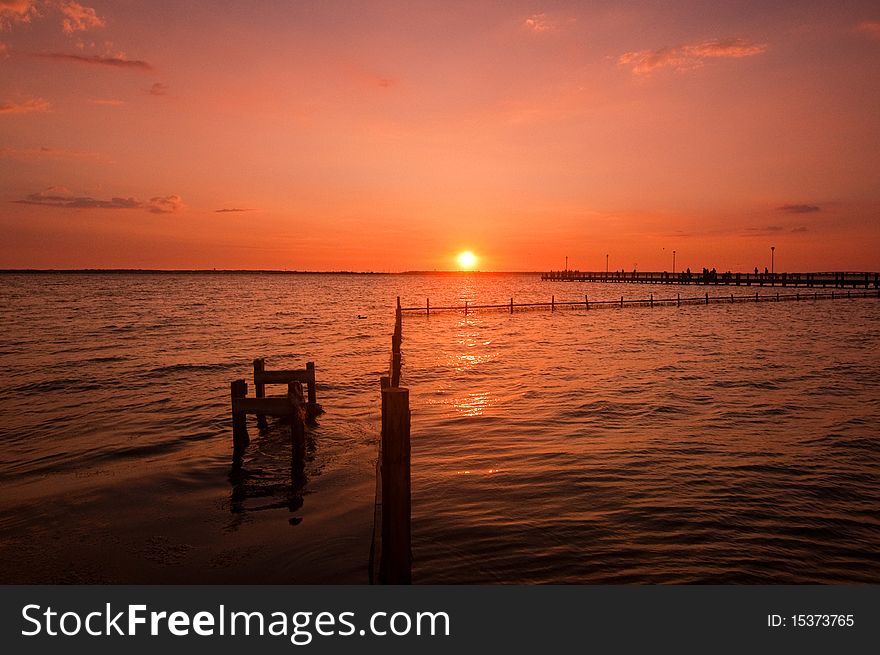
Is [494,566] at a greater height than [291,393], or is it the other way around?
[291,393]

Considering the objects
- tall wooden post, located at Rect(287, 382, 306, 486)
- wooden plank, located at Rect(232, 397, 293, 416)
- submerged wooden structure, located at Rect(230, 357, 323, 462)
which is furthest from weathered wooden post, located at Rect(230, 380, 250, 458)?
tall wooden post, located at Rect(287, 382, 306, 486)

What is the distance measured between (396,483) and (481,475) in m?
5.08

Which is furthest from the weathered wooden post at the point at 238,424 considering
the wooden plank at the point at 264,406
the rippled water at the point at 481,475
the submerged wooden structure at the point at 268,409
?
the rippled water at the point at 481,475

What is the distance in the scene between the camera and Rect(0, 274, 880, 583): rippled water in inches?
303

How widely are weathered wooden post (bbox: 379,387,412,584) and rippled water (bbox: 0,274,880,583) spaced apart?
120 cm

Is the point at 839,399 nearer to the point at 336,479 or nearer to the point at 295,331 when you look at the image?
the point at 336,479

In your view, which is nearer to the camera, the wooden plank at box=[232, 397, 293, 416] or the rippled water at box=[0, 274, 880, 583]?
the rippled water at box=[0, 274, 880, 583]

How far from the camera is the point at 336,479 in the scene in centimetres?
1105

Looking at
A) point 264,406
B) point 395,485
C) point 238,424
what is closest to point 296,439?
point 264,406

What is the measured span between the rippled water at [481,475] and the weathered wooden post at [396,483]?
3.94 feet

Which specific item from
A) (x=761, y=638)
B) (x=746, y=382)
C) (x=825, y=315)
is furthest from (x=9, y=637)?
(x=825, y=315)

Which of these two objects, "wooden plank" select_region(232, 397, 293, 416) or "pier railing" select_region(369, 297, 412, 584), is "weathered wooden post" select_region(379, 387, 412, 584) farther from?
"wooden plank" select_region(232, 397, 293, 416)

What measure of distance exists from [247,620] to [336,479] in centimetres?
496

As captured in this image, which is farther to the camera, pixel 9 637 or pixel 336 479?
pixel 336 479
